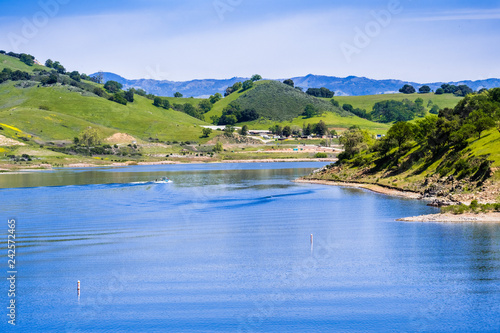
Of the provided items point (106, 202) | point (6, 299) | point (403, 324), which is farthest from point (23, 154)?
point (403, 324)

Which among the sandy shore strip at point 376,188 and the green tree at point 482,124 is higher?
the green tree at point 482,124

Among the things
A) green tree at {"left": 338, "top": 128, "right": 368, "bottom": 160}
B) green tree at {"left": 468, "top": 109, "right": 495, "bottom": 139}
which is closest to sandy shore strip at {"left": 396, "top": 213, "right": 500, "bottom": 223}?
green tree at {"left": 468, "top": 109, "right": 495, "bottom": 139}

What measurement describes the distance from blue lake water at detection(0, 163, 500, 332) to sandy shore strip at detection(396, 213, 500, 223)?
8.53 feet

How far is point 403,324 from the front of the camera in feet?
96.4

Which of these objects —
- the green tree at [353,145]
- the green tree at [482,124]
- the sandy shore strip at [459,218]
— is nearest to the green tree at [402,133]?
the green tree at [353,145]

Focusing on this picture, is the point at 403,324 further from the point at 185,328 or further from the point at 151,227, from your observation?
the point at 151,227

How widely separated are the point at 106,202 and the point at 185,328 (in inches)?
2334

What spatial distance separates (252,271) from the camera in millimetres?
40594

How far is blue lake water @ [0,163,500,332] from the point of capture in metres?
30.5

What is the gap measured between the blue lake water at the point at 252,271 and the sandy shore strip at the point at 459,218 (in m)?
2.60

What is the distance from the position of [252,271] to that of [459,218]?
31221mm

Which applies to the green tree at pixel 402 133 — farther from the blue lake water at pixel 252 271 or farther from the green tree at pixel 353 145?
the blue lake water at pixel 252 271

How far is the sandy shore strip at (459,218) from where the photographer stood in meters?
58.3

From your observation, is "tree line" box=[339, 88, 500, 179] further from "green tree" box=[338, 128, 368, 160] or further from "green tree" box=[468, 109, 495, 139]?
"green tree" box=[338, 128, 368, 160]
